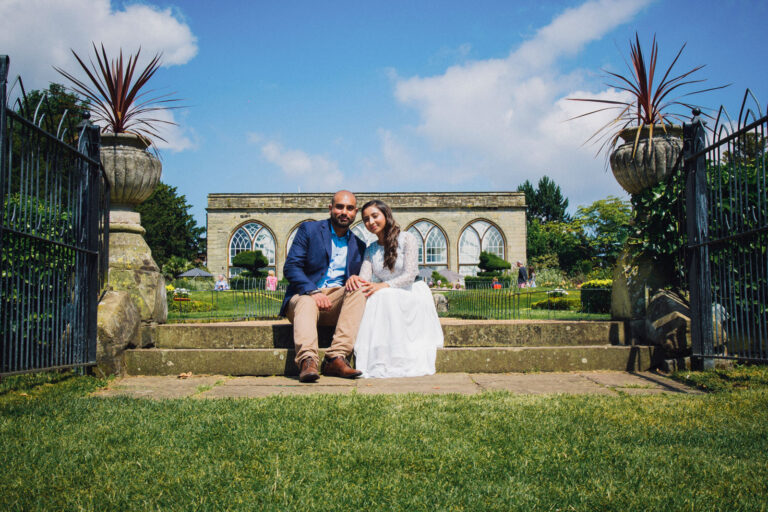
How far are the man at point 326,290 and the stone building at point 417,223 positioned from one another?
24.2 metres

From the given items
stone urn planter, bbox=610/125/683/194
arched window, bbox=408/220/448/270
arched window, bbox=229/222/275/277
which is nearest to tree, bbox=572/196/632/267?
arched window, bbox=408/220/448/270

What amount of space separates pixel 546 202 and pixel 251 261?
43.7m

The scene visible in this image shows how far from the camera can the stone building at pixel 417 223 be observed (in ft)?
94.7

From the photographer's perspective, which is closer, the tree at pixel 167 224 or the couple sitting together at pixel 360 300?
the couple sitting together at pixel 360 300

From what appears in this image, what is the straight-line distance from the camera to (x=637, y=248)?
4832 mm

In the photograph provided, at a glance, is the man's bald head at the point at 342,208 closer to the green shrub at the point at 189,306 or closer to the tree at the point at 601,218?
the green shrub at the point at 189,306

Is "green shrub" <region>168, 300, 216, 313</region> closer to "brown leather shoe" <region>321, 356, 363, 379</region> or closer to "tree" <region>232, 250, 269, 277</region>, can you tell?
"brown leather shoe" <region>321, 356, 363, 379</region>

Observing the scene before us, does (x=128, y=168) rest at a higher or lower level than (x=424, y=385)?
higher

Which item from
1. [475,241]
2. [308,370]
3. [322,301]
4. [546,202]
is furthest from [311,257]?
[546,202]

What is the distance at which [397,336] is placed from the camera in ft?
14.3

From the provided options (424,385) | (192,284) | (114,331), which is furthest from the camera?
(192,284)

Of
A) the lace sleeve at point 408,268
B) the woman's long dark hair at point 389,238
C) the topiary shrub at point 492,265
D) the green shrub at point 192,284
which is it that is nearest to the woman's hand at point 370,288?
the lace sleeve at point 408,268

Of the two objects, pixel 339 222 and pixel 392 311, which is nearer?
pixel 392 311

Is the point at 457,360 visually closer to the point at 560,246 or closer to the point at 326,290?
the point at 326,290
